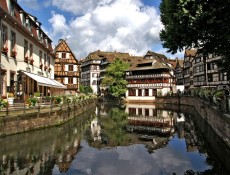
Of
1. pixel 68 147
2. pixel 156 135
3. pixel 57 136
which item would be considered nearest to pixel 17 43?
pixel 57 136

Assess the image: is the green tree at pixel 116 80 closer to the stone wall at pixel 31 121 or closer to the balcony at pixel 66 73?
the balcony at pixel 66 73

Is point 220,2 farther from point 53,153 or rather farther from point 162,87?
point 162,87

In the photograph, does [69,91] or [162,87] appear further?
[162,87]

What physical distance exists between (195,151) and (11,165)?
34.5 feet

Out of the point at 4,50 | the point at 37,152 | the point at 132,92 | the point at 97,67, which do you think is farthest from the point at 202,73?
the point at 37,152

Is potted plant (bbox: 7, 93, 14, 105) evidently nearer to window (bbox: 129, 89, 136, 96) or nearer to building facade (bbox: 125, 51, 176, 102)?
building facade (bbox: 125, 51, 176, 102)

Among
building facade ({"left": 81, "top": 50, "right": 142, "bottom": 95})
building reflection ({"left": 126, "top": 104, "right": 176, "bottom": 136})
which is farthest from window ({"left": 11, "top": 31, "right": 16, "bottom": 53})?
building facade ({"left": 81, "top": 50, "right": 142, "bottom": 95})

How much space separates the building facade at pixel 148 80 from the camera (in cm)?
7412

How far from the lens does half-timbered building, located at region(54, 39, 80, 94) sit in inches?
2306

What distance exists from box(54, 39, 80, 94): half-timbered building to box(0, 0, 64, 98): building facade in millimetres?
23316

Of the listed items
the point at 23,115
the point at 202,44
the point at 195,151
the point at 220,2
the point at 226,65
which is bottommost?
the point at 195,151

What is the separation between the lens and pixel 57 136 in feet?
67.5

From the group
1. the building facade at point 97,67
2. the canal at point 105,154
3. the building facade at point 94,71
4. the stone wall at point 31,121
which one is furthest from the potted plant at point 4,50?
the building facade at point 94,71

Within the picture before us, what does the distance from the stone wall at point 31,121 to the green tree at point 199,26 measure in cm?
1121
